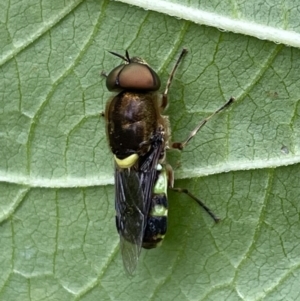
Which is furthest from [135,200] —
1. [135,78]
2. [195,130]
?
[135,78]

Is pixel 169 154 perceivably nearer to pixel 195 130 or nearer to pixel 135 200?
pixel 195 130

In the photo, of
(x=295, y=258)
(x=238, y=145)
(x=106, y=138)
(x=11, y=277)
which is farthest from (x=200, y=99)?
(x=11, y=277)

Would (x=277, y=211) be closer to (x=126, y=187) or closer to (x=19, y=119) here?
(x=126, y=187)

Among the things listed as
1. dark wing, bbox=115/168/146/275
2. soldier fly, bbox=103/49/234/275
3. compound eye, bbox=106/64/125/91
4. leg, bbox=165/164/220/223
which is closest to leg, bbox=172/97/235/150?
soldier fly, bbox=103/49/234/275

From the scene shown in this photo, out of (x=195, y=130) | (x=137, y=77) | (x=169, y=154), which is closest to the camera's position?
(x=137, y=77)

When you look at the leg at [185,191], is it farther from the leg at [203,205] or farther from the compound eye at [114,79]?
the compound eye at [114,79]

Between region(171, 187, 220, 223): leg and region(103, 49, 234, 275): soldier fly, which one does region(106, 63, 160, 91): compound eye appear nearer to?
region(103, 49, 234, 275): soldier fly

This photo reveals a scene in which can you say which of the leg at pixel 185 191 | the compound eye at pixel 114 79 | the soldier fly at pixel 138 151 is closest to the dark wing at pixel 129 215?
the soldier fly at pixel 138 151
